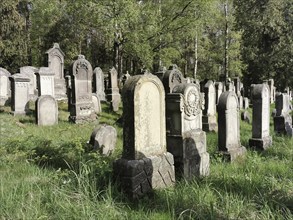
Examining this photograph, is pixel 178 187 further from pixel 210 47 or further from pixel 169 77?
pixel 210 47

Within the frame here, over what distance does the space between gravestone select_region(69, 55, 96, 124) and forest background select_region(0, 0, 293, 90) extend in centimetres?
880

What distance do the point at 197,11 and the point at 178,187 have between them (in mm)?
20540

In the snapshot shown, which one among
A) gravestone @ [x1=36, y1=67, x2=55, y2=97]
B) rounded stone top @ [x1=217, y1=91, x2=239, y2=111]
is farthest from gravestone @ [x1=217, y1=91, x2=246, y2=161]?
gravestone @ [x1=36, y1=67, x2=55, y2=97]

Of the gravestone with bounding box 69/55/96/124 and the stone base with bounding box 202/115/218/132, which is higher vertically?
the gravestone with bounding box 69/55/96/124

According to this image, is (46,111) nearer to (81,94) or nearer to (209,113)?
(81,94)

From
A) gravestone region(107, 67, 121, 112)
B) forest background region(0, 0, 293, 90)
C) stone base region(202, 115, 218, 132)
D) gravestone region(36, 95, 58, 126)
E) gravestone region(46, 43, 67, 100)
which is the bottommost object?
stone base region(202, 115, 218, 132)

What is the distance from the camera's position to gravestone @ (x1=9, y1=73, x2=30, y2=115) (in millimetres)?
12812

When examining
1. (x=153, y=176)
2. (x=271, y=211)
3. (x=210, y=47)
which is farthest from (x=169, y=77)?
(x=210, y=47)

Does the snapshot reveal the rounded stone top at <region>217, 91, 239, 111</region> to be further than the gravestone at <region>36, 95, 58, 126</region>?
No

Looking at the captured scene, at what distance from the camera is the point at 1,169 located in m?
5.67

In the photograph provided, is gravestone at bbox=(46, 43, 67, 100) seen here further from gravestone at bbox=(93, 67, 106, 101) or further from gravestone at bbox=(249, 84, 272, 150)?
gravestone at bbox=(249, 84, 272, 150)

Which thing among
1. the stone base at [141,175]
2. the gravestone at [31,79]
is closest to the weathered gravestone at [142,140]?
the stone base at [141,175]

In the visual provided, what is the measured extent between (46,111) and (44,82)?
435cm

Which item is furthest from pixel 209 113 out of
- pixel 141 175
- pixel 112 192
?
pixel 112 192
